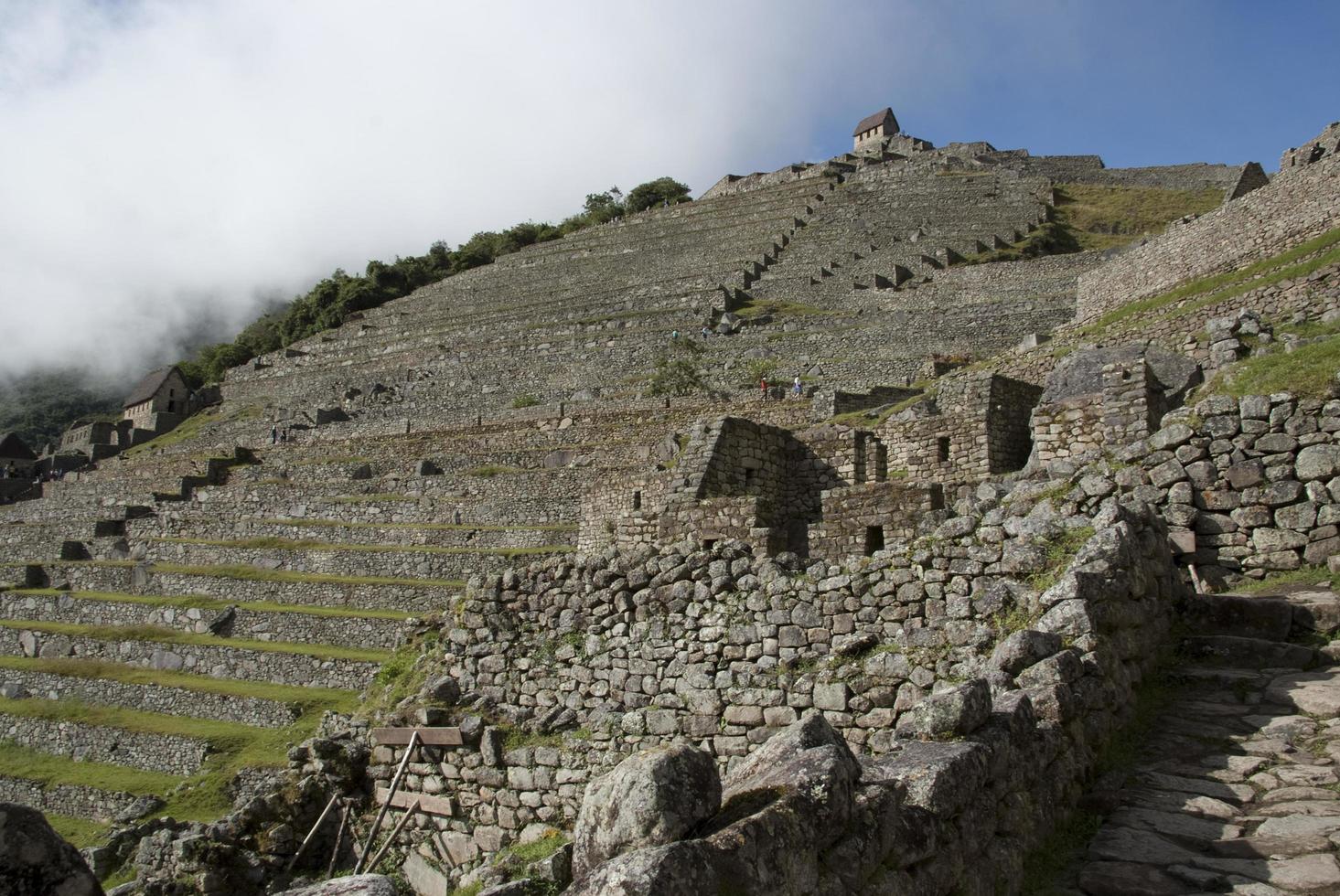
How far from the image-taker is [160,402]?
65062 millimetres

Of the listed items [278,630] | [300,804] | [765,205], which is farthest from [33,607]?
[765,205]

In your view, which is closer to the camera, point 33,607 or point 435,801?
point 435,801

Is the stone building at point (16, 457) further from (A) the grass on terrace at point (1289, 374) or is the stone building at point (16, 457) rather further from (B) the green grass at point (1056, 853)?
(B) the green grass at point (1056, 853)

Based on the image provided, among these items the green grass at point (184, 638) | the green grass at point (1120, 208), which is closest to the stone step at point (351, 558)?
the green grass at point (184, 638)

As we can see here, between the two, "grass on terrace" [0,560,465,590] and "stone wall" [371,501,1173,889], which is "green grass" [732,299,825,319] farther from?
"stone wall" [371,501,1173,889]

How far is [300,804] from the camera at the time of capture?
914 cm

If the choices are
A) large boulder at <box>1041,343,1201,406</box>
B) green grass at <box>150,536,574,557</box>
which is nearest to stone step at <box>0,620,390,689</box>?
green grass at <box>150,536,574,557</box>

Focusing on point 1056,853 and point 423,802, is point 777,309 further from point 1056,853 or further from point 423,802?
point 1056,853

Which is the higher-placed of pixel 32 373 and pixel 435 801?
pixel 32 373

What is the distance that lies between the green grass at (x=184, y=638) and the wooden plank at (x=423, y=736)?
36.2 ft

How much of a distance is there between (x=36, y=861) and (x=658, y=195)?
3524 inches

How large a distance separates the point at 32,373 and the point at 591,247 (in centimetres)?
8242

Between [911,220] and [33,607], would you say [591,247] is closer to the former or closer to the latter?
[911,220]

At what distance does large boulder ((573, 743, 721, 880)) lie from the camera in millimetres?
3627
